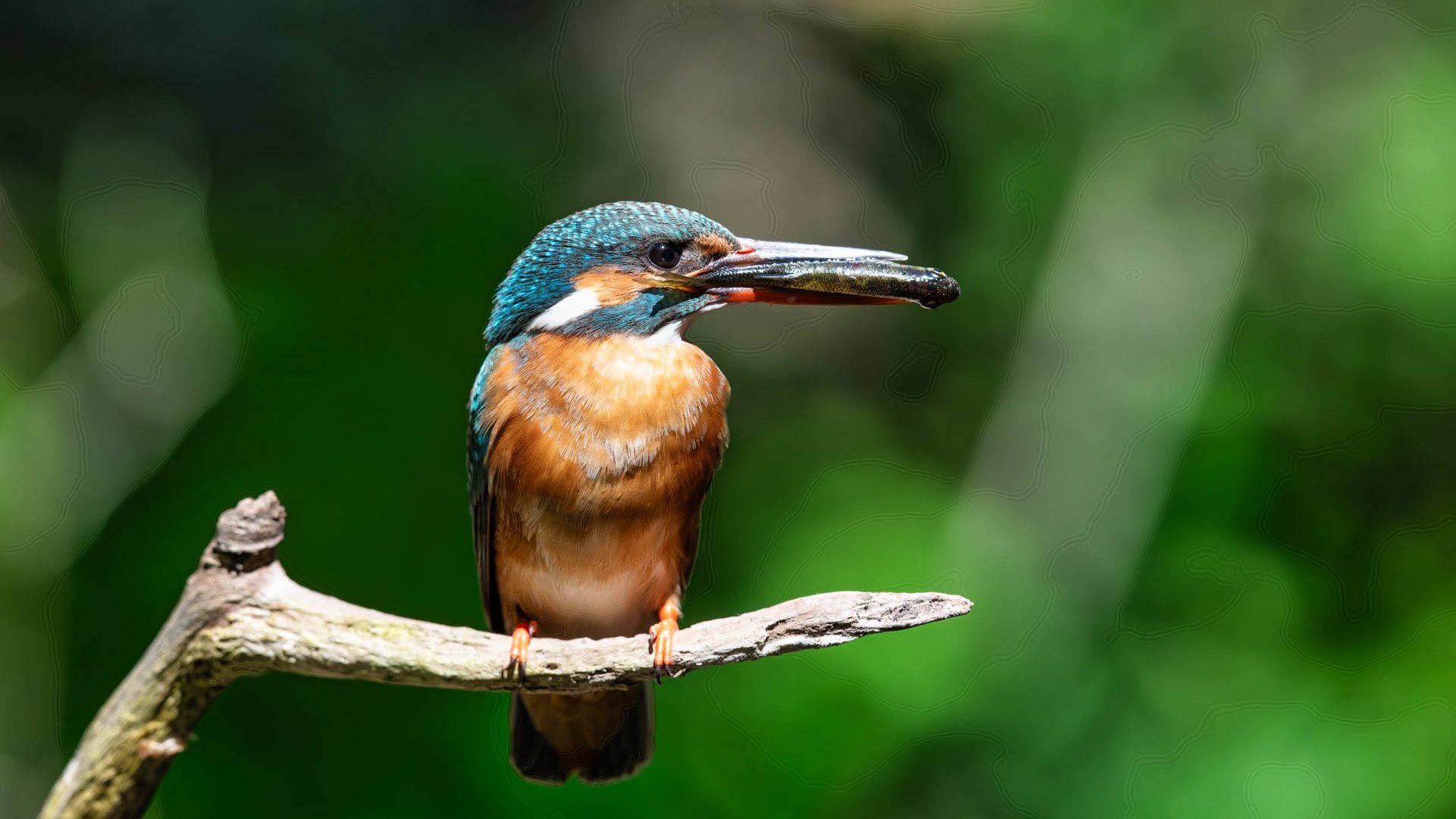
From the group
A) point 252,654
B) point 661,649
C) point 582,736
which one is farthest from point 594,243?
point 582,736

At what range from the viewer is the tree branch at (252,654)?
4.94 ft

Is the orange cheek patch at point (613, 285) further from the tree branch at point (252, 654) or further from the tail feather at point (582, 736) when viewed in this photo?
the tail feather at point (582, 736)

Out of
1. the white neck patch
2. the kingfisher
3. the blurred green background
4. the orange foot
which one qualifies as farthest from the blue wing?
the blurred green background

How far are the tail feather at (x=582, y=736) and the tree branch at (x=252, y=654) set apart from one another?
0.63m

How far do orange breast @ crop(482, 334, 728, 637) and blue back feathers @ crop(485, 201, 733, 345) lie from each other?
74 millimetres

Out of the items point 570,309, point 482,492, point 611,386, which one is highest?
point 570,309

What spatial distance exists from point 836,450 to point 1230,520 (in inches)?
41.1

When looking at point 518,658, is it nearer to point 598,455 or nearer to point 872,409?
point 598,455

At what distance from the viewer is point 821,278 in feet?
5.31

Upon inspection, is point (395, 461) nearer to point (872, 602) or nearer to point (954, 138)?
point (872, 602)

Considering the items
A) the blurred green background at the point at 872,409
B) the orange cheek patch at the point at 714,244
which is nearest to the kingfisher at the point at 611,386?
the orange cheek patch at the point at 714,244

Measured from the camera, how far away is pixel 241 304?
2836 millimetres

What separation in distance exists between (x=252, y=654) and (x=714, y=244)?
85cm

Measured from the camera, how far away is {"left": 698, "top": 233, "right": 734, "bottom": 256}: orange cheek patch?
5.73 feet
